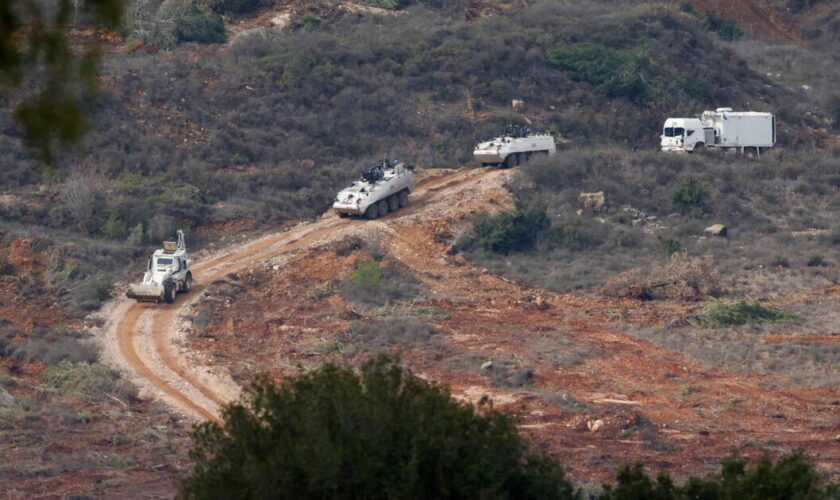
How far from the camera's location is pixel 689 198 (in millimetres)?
36062

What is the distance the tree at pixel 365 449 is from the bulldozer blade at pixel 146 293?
1592cm

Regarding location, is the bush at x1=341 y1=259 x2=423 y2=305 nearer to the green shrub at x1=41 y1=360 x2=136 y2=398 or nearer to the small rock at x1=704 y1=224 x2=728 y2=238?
the green shrub at x1=41 y1=360 x2=136 y2=398

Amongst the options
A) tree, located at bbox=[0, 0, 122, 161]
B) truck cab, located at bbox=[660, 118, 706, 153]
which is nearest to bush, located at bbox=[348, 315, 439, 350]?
tree, located at bbox=[0, 0, 122, 161]

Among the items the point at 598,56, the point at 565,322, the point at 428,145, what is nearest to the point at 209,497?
the point at 565,322

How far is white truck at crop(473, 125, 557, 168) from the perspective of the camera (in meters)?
38.5

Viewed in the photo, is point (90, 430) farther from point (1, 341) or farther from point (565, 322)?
point (565, 322)

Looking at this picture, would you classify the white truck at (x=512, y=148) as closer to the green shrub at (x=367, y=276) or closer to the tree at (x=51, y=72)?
the green shrub at (x=367, y=276)

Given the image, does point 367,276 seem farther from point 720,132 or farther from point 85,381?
point 720,132

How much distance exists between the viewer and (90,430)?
59.0ft

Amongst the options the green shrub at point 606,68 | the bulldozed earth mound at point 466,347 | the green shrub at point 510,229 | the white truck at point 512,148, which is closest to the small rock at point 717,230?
the green shrub at point 510,229

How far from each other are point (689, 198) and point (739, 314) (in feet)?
37.5

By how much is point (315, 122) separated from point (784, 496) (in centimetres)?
3458

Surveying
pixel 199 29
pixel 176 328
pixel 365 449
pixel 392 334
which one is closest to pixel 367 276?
pixel 392 334

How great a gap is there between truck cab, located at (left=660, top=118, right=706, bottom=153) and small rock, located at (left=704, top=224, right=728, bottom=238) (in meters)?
9.39
